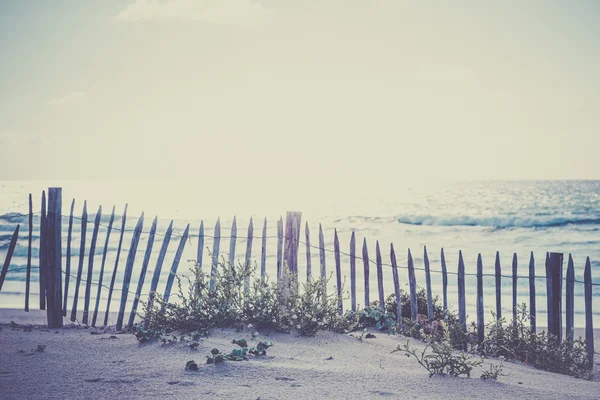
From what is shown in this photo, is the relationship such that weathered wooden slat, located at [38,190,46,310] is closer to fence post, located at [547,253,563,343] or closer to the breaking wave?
fence post, located at [547,253,563,343]

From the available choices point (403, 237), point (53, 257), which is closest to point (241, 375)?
point (53, 257)

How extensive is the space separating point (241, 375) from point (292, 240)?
3.01 meters

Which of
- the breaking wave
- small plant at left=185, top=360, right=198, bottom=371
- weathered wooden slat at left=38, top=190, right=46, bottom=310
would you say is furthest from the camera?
the breaking wave

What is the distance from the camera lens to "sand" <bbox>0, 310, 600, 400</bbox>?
13.3 ft

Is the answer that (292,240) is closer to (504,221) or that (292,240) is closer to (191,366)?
(191,366)

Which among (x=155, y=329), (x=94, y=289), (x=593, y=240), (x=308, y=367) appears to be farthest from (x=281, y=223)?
(x=593, y=240)

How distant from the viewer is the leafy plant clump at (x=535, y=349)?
242 inches

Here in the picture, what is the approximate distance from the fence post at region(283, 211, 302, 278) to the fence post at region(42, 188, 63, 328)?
3119mm

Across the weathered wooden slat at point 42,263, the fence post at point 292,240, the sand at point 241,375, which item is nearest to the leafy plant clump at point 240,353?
the sand at point 241,375

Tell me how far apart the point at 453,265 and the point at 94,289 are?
1323 centimetres

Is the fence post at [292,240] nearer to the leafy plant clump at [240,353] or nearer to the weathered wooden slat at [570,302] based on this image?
the leafy plant clump at [240,353]

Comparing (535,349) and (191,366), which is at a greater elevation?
(191,366)

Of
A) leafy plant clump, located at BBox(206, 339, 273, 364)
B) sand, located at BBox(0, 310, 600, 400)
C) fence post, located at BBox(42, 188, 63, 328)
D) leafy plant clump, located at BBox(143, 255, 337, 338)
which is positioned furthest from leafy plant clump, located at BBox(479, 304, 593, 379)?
fence post, located at BBox(42, 188, 63, 328)

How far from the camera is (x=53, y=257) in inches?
274
